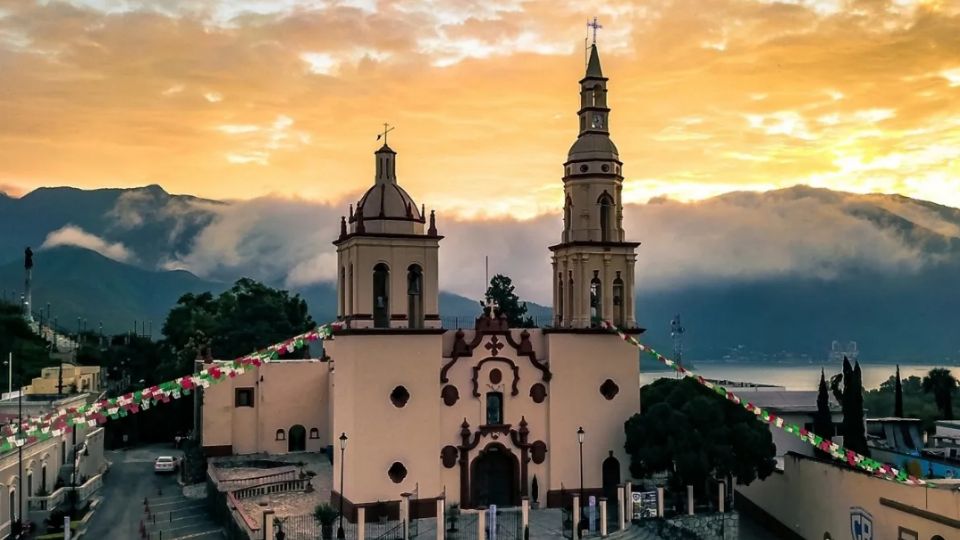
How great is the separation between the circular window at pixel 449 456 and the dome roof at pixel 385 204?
816 centimetres

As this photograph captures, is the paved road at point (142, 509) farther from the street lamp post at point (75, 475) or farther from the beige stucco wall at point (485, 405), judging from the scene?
the beige stucco wall at point (485, 405)

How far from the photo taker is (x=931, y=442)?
44594 millimetres

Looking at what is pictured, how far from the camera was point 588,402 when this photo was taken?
3425cm

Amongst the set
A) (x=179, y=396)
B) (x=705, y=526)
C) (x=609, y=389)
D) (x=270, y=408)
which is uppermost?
(x=179, y=396)

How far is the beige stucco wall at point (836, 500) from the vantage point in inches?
1026

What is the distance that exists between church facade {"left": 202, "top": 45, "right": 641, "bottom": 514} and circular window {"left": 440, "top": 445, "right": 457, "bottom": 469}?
0.04m

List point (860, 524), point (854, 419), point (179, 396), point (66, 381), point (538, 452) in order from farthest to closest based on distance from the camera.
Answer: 1. point (66, 381)
2. point (854, 419)
3. point (538, 452)
4. point (179, 396)
5. point (860, 524)

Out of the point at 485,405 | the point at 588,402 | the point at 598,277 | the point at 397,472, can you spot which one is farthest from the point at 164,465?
the point at 598,277

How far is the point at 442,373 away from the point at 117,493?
17.9 m

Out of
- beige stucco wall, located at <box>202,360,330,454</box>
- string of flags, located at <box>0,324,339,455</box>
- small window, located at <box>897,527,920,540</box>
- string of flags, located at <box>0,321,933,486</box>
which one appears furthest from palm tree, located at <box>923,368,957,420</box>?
string of flags, located at <box>0,324,339,455</box>

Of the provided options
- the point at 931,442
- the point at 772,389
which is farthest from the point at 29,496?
the point at 931,442

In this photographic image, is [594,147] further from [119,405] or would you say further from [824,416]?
[119,405]

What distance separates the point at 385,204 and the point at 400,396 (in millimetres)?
6679

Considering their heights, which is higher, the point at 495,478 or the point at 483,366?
the point at 483,366
